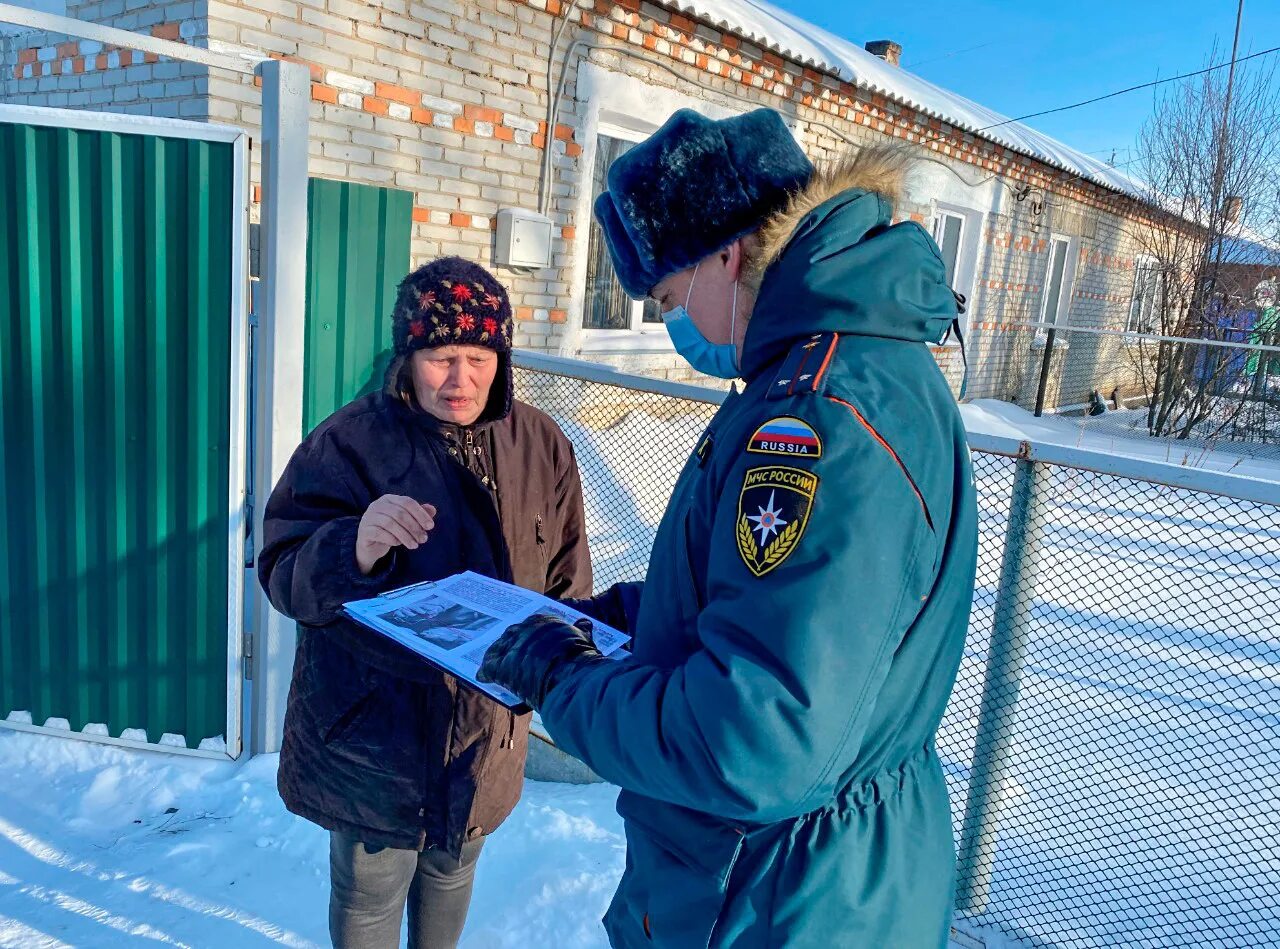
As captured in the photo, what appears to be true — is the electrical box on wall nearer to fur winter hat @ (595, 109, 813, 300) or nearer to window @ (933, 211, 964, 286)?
fur winter hat @ (595, 109, 813, 300)

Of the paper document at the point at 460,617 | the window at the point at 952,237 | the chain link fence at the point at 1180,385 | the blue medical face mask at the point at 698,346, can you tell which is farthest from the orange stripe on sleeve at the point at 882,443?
the chain link fence at the point at 1180,385

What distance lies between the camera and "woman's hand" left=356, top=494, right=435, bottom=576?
1.59 metres

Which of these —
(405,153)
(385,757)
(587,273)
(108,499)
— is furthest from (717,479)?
(587,273)

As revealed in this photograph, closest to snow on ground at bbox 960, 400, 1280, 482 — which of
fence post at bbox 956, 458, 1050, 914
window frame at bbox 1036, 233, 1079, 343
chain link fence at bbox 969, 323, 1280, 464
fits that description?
chain link fence at bbox 969, 323, 1280, 464

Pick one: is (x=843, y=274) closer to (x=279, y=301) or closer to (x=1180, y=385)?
(x=279, y=301)

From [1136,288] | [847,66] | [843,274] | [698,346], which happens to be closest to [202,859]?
[698,346]

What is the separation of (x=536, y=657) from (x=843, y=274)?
0.62 metres

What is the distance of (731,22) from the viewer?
6.84 metres

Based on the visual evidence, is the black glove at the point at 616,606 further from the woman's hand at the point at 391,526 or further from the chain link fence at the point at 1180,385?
the chain link fence at the point at 1180,385

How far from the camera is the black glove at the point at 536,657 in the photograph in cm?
111

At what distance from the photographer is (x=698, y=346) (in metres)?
1.28

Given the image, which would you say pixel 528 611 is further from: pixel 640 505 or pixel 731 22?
pixel 731 22

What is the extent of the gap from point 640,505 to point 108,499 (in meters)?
2.00

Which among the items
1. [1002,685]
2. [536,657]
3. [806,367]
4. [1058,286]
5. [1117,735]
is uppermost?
[1058,286]
